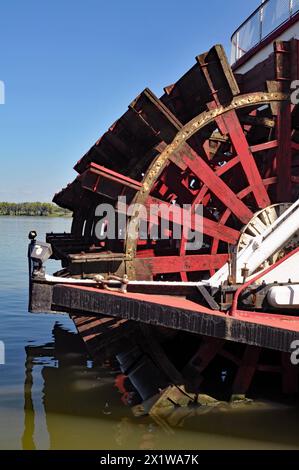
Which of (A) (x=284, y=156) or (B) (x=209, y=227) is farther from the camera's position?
(A) (x=284, y=156)

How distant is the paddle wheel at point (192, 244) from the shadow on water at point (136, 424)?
254mm

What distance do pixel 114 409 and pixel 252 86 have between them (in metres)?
4.43

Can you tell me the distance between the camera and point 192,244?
6996mm

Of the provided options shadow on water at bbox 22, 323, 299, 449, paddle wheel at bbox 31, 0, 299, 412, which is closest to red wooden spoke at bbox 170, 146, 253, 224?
paddle wheel at bbox 31, 0, 299, 412

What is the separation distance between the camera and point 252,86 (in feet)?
22.6

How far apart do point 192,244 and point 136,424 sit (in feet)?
9.41

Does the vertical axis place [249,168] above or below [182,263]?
above

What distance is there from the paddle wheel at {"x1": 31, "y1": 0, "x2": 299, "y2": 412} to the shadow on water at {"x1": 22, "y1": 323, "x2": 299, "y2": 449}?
254 millimetres

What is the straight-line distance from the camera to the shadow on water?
4.41m

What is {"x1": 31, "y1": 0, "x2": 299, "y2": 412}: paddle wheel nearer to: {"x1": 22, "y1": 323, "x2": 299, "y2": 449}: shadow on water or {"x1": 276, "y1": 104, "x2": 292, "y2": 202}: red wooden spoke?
{"x1": 276, "y1": 104, "x2": 292, "y2": 202}: red wooden spoke

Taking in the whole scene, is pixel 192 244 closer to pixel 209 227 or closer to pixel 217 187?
pixel 209 227

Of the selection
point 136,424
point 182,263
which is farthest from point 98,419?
point 182,263

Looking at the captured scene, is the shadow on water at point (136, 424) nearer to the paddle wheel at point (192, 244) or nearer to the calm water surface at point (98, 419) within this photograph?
the calm water surface at point (98, 419)
